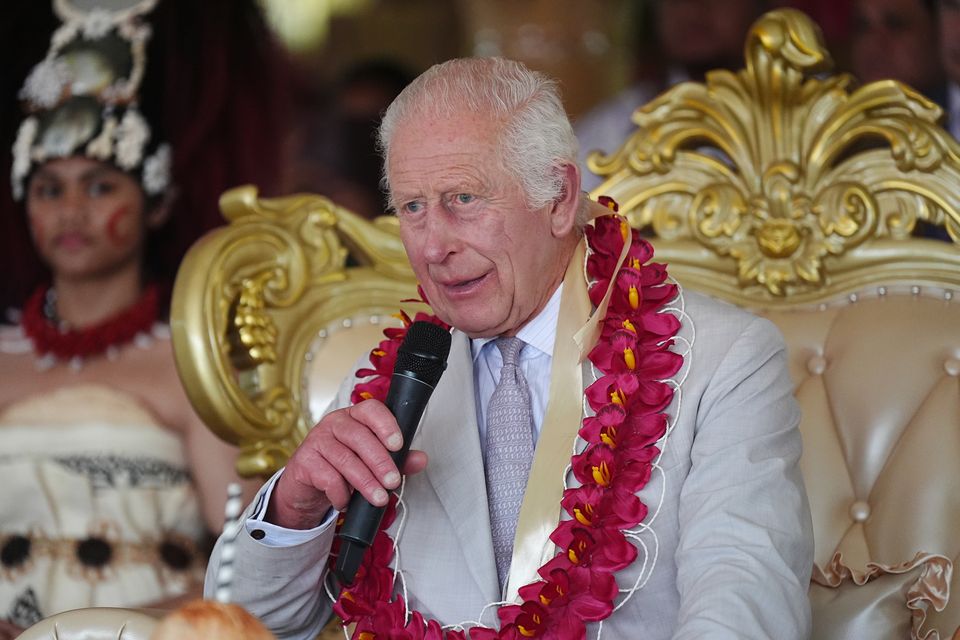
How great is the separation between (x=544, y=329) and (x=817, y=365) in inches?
22.0

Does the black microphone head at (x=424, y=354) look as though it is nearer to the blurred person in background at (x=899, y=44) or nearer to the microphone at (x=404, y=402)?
the microphone at (x=404, y=402)

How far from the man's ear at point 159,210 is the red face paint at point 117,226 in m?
0.08

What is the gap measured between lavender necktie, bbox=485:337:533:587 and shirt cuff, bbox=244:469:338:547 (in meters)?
0.24

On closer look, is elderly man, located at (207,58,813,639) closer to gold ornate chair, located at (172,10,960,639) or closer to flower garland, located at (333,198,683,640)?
flower garland, located at (333,198,683,640)

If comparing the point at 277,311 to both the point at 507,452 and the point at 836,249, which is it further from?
the point at 836,249

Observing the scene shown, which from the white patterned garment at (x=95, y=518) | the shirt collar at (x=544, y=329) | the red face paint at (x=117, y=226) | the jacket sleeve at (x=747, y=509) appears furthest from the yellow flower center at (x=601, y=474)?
the red face paint at (x=117, y=226)

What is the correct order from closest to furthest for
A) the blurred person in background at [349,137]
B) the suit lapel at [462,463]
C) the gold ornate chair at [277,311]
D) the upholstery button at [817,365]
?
the suit lapel at [462,463] < the upholstery button at [817,365] < the gold ornate chair at [277,311] < the blurred person in background at [349,137]

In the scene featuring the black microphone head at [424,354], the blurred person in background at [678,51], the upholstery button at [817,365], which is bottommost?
the upholstery button at [817,365]

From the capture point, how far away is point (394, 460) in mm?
1553

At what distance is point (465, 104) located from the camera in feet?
5.90

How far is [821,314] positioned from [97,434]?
5.81 feet

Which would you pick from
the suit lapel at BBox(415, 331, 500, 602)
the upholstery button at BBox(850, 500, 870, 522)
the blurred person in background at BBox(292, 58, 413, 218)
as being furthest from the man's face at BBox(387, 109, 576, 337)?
the blurred person in background at BBox(292, 58, 413, 218)

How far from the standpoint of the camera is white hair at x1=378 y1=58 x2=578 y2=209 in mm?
1801

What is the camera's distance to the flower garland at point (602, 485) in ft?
5.56
